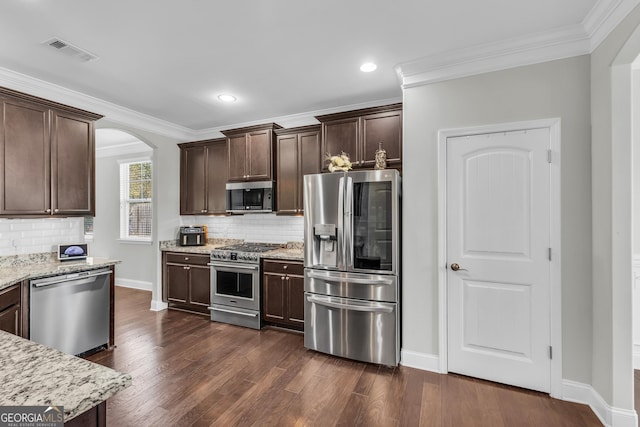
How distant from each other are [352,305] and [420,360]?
30.8 inches

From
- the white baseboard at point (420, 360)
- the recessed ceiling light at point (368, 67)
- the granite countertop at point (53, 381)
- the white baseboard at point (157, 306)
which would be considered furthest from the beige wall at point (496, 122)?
the white baseboard at point (157, 306)

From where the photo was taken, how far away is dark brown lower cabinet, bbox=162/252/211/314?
4.29m

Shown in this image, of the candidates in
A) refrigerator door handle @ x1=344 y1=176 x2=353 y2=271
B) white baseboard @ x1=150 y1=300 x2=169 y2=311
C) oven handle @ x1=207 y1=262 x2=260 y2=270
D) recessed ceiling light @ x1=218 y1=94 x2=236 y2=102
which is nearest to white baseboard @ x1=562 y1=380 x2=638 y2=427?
refrigerator door handle @ x1=344 y1=176 x2=353 y2=271

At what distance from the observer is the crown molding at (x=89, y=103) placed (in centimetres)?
297

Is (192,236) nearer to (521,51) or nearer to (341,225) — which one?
(341,225)

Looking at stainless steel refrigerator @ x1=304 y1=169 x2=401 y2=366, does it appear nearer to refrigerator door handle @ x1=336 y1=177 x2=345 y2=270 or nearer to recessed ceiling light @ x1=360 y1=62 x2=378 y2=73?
refrigerator door handle @ x1=336 y1=177 x2=345 y2=270

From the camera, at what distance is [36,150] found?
299 cm

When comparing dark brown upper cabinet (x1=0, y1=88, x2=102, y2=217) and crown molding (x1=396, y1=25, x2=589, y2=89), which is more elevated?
crown molding (x1=396, y1=25, x2=589, y2=89)

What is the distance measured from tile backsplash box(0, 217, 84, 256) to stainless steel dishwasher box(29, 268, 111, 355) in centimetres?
79

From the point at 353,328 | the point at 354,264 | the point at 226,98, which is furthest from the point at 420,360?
the point at 226,98

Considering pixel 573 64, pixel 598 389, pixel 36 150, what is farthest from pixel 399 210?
pixel 36 150

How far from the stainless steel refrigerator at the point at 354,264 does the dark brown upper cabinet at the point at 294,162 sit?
2.67ft

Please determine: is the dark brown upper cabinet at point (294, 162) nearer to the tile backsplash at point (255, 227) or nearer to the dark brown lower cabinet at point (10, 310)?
the tile backsplash at point (255, 227)

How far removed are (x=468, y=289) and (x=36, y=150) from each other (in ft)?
14.1
